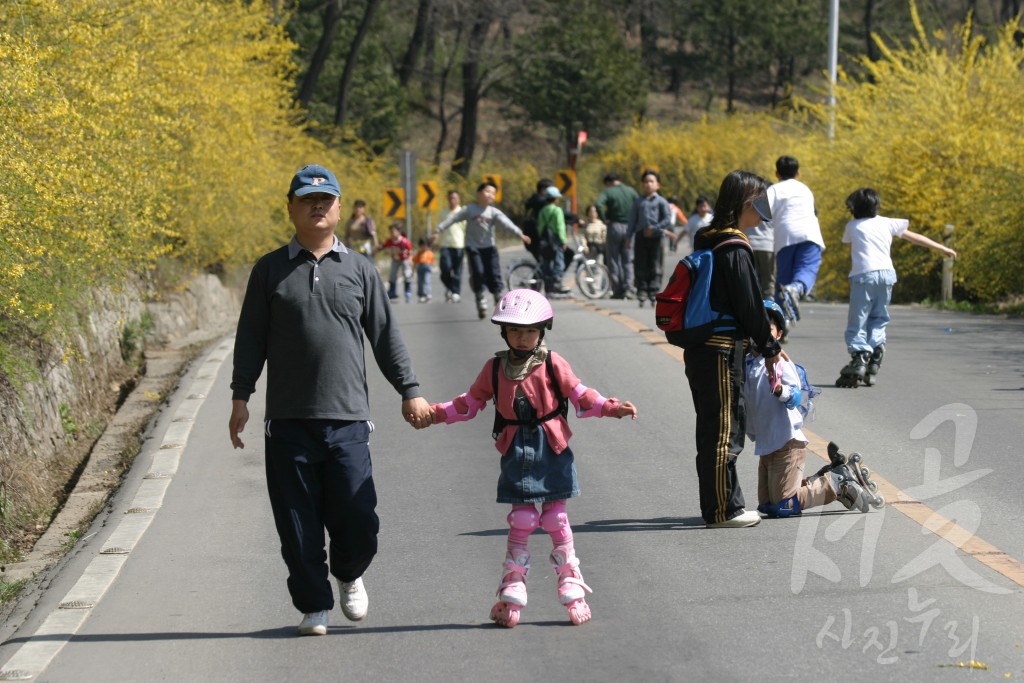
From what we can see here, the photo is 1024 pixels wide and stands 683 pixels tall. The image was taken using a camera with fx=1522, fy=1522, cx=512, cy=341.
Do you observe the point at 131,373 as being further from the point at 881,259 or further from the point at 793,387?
the point at 793,387

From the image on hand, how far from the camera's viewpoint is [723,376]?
7602mm

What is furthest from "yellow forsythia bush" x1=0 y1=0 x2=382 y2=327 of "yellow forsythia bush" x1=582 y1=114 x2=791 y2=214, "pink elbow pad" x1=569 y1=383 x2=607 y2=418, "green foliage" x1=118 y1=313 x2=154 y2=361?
"yellow forsythia bush" x1=582 y1=114 x2=791 y2=214

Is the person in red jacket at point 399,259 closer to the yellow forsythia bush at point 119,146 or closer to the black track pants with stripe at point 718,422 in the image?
the yellow forsythia bush at point 119,146

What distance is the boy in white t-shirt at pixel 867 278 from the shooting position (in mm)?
12266

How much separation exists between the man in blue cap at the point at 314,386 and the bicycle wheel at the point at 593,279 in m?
18.2

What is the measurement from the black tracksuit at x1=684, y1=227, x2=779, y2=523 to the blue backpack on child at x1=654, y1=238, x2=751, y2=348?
30mm

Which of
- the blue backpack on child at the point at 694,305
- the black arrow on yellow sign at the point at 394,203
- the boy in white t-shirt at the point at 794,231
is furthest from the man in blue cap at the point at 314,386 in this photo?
the black arrow on yellow sign at the point at 394,203

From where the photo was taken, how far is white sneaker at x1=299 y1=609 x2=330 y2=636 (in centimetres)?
614

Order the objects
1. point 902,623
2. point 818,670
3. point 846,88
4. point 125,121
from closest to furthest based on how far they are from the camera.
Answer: point 818,670
point 902,623
point 125,121
point 846,88

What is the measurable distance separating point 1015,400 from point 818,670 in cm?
678

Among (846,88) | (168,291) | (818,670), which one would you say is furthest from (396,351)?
(846,88)

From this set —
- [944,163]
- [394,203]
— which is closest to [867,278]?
[944,163]

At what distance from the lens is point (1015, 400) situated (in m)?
11.6

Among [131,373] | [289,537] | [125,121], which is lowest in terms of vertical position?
[131,373]
